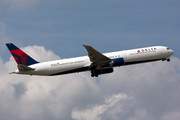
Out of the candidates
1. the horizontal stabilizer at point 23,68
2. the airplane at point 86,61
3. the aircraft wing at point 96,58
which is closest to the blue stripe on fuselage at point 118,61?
the airplane at point 86,61

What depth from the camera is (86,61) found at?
57.8 m

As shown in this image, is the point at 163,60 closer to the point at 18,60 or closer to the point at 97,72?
the point at 97,72

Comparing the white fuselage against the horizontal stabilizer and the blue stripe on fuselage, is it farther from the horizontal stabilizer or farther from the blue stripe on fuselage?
the horizontal stabilizer

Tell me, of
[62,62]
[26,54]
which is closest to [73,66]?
[62,62]

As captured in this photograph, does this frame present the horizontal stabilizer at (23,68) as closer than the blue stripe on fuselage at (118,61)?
Yes

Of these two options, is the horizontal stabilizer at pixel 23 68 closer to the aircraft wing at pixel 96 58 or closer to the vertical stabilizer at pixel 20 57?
the vertical stabilizer at pixel 20 57

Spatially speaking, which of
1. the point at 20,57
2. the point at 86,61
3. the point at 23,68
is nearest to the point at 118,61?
the point at 86,61

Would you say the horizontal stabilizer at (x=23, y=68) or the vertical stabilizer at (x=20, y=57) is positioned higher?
the vertical stabilizer at (x=20, y=57)

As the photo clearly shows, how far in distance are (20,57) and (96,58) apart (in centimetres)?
1830

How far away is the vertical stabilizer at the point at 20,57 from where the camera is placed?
5797cm

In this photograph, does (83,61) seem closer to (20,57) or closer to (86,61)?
(86,61)

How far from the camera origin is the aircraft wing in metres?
54.3

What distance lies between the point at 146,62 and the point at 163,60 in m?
5.37

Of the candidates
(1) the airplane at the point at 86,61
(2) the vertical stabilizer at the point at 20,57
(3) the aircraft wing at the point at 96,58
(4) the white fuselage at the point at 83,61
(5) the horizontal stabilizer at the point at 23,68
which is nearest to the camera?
(5) the horizontal stabilizer at the point at 23,68
